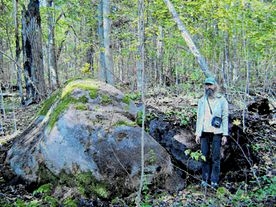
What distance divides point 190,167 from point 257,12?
185 inches

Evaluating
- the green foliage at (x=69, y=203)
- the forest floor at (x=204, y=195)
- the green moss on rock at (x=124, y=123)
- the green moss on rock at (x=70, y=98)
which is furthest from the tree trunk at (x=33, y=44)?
the green foliage at (x=69, y=203)

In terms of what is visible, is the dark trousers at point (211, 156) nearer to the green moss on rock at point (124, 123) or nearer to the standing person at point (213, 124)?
the standing person at point (213, 124)

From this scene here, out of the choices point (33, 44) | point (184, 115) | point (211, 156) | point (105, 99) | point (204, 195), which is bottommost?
point (204, 195)

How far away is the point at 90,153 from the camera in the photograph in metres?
5.23

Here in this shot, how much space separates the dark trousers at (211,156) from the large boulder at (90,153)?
18.5 inches

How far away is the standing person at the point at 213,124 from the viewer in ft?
18.2

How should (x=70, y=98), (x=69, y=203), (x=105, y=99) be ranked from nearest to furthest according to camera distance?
(x=69, y=203) < (x=70, y=98) < (x=105, y=99)

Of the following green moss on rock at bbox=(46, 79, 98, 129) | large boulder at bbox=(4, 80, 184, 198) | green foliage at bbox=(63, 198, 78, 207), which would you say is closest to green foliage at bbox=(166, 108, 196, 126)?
large boulder at bbox=(4, 80, 184, 198)

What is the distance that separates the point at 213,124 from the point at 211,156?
1.89 feet

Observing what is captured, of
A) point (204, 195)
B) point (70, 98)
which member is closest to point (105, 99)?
point (70, 98)

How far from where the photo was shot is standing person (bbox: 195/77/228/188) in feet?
18.2

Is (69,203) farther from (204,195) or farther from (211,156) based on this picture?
(211,156)

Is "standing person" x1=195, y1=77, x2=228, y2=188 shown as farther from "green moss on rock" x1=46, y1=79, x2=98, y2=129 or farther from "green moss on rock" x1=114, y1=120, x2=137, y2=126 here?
"green moss on rock" x1=46, y1=79, x2=98, y2=129

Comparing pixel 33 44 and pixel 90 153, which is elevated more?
pixel 33 44
